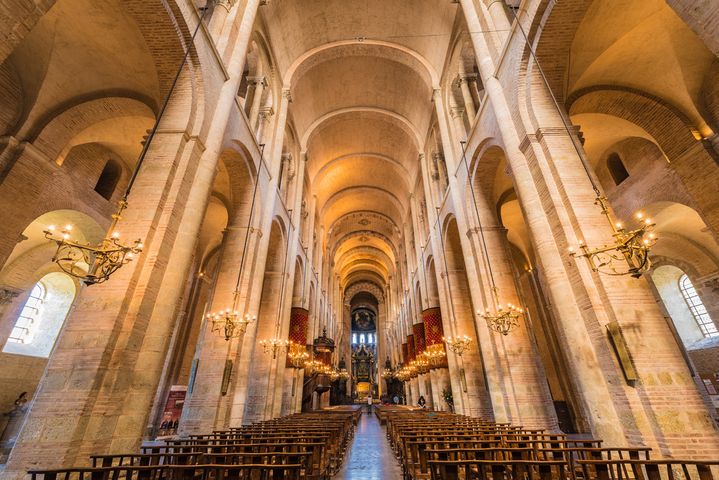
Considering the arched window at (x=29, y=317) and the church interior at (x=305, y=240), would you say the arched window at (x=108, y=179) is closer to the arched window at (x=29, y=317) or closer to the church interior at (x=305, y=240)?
the church interior at (x=305, y=240)

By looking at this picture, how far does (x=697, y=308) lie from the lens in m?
13.6

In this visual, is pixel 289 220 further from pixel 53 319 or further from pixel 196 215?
pixel 53 319

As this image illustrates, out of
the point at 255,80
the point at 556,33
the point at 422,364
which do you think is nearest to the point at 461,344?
the point at 422,364

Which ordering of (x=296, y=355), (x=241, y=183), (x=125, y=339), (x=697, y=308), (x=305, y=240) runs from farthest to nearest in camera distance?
(x=305, y=240) → (x=697, y=308) → (x=296, y=355) → (x=241, y=183) → (x=125, y=339)

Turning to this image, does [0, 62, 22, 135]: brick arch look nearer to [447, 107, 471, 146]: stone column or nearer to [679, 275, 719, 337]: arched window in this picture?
[447, 107, 471, 146]: stone column

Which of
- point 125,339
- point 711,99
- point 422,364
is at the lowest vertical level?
point 125,339

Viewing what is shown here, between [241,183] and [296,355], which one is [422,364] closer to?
[296,355]

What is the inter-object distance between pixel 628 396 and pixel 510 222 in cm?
1096

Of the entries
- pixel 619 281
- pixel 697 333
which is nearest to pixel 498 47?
pixel 619 281

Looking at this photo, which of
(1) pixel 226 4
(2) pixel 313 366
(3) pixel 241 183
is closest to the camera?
(1) pixel 226 4

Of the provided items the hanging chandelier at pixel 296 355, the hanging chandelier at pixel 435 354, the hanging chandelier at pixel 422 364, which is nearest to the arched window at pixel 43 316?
the hanging chandelier at pixel 296 355

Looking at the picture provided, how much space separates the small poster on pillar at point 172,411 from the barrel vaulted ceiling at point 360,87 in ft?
44.5

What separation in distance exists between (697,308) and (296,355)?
17528mm

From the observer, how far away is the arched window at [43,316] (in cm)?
1180
